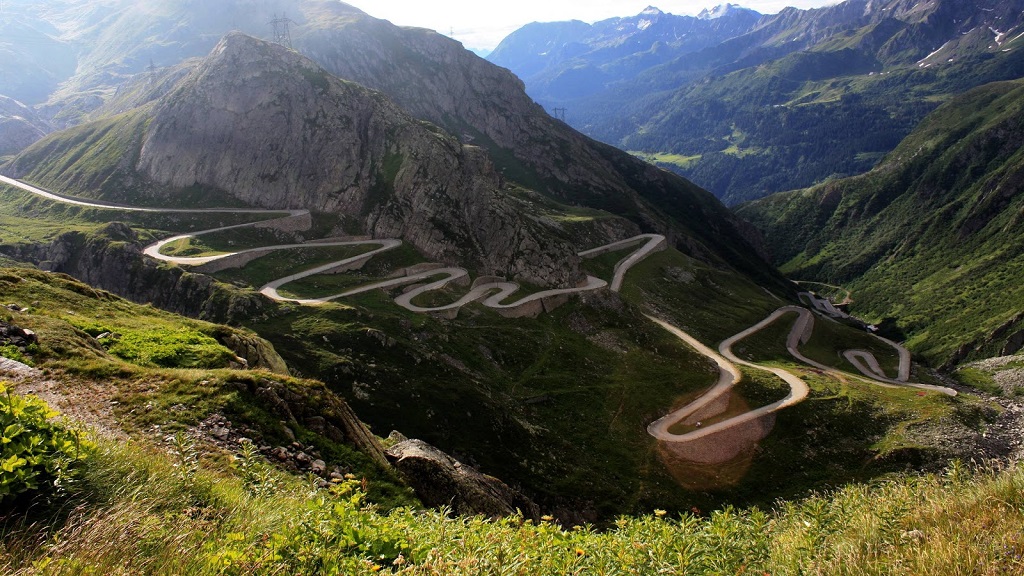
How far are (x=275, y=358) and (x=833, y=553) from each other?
40.0 meters

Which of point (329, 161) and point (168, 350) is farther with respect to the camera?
point (329, 161)

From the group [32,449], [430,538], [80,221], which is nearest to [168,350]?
[32,449]

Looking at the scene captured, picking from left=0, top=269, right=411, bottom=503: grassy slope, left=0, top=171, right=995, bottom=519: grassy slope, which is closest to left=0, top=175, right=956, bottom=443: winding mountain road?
left=0, top=171, right=995, bottom=519: grassy slope

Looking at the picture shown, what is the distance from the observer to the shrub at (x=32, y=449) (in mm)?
6770

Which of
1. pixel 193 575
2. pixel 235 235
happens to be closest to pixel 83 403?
pixel 193 575

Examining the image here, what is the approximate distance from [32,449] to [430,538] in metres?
5.72

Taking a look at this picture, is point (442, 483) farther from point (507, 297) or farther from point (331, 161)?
point (331, 161)

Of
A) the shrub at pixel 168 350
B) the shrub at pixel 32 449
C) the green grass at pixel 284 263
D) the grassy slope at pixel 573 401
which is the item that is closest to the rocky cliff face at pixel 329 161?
the green grass at pixel 284 263

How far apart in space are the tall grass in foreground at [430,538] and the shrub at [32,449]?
35 cm

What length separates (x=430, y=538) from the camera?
9.05 meters

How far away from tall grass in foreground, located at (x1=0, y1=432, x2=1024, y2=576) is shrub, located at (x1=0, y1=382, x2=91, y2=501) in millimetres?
346

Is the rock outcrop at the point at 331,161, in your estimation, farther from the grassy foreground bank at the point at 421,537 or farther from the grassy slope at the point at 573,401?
the grassy foreground bank at the point at 421,537

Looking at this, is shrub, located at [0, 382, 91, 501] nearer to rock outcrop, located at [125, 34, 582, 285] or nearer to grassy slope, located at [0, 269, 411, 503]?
grassy slope, located at [0, 269, 411, 503]

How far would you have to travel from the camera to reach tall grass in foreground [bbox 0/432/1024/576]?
6688 millimetres
